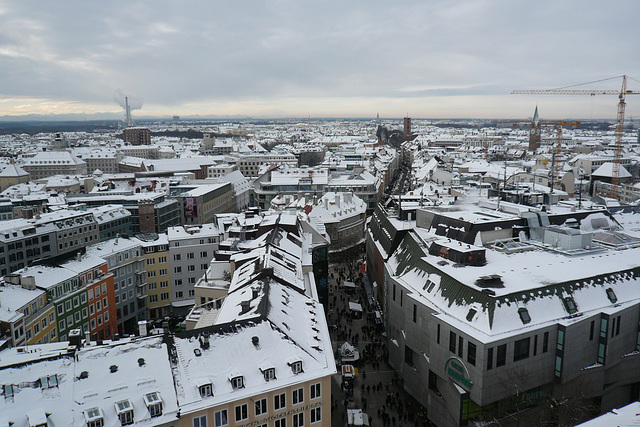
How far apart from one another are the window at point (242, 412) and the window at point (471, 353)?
61.0 feet

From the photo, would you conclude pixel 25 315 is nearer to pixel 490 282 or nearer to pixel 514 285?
pixel 490 282

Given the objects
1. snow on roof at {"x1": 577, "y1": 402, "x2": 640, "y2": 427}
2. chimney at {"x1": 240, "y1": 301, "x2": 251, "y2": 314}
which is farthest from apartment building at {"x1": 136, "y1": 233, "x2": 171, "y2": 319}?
snow on roof at {"x1": 577, "y1": 402, "x2": 640, "y2": 427}

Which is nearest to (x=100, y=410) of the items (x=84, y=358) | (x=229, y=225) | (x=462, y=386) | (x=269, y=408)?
(x=84, y=358)

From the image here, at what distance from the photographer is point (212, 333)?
33.5 meters

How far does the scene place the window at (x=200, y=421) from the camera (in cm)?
2967

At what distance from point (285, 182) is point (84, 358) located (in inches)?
3830

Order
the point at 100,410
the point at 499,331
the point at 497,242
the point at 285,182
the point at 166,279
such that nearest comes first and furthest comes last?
the point at 100,410 < the point at 499,331 < the point at 497,242 < the point at 166,279 < the point at 285,182

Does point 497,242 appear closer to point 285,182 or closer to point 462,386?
point 462,386

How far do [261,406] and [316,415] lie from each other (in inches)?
181

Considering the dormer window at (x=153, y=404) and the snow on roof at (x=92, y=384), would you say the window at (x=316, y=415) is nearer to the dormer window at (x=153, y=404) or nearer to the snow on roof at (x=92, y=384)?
the snow on roof at (x=92, y=384)

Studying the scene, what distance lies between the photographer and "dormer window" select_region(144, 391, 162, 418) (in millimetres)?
28014

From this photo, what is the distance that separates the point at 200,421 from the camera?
2981 centimetres

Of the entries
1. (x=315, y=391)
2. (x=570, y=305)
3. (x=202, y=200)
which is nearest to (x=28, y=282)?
(x=315, y=391)

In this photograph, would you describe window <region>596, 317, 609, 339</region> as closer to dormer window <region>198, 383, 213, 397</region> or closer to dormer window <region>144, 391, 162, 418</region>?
dormer window <region>198, 383, 213, 397</region>
